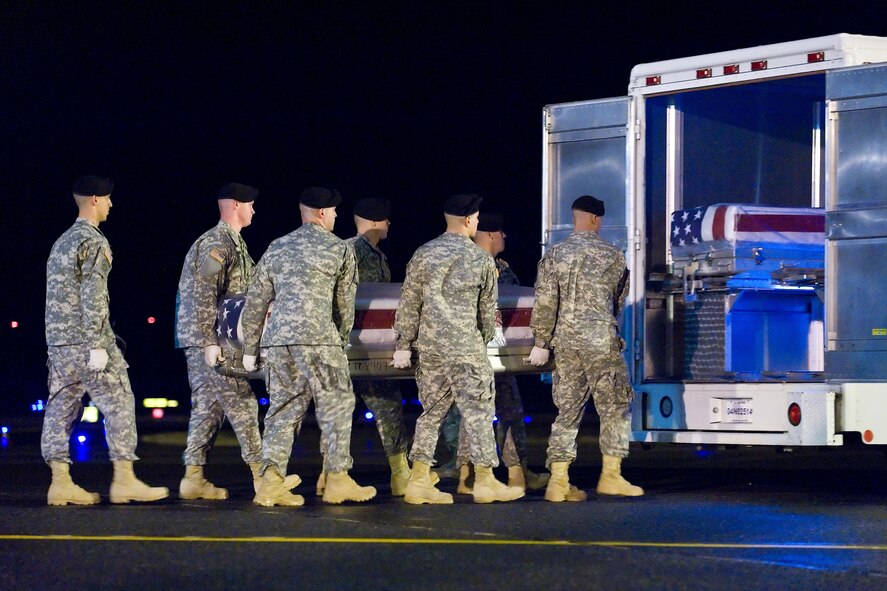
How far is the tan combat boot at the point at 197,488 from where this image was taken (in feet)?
33.4

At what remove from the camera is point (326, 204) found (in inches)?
386

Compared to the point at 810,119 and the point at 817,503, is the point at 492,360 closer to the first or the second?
the point at 817,503

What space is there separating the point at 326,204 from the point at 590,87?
19.0m

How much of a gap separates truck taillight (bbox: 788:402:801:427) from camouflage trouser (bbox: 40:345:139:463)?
3912mm

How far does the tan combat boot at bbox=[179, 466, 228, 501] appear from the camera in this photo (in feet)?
33.4

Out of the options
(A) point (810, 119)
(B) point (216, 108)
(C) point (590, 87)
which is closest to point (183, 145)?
(B) point (216, 108)

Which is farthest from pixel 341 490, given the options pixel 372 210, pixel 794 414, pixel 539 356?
pixel 794 414

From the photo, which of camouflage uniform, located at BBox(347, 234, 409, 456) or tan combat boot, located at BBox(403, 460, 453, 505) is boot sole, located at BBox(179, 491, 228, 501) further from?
tan combat boot, located at BBox(403, 460, 453, 505)

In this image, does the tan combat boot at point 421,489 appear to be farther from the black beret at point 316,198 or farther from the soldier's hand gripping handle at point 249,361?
the black beret at point 316,198

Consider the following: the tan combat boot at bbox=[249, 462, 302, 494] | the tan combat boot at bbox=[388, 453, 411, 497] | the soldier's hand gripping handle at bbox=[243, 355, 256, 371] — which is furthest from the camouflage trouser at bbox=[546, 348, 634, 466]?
the soldier's hand gripping handle at bbox=[243, 355, 256, 371]

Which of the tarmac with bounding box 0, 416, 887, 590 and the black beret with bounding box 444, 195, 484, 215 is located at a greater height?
the black beret with bounding box 444, 195, 484, 215

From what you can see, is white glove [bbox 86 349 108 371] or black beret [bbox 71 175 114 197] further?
black beret [bbox 71 175 114 197]

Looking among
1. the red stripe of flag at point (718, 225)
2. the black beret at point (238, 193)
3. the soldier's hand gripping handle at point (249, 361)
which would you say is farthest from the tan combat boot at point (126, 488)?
the red stripe of flag at point (718, 225)

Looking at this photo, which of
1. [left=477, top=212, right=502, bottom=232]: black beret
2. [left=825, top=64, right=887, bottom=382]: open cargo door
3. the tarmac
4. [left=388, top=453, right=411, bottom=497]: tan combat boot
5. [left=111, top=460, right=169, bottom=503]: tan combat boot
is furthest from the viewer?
[left=477, top=212, right=502, bottom=232]: black beret
